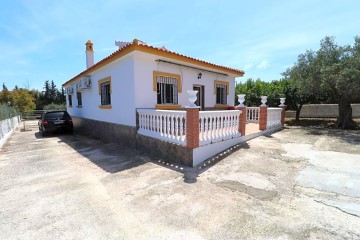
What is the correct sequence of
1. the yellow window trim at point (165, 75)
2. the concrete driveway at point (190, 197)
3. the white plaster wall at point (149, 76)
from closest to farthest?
1. the concrete driveway at point (190, 197)
2. the white plaster wall at point (149, 76)
3. the yellow window trim at point (165, 75)

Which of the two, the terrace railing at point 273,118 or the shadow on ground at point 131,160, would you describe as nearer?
the shadow on ground at point 131,160

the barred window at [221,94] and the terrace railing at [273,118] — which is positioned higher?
the barred window at [221,94]

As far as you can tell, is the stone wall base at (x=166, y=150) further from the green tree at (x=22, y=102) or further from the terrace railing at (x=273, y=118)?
the green tree at (x=22, y=102)

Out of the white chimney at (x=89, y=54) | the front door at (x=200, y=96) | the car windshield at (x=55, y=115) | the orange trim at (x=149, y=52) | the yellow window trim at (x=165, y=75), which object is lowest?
the car windshield at (x=55, y=115)

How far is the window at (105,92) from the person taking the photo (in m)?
9.49

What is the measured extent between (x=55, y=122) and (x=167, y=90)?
8745 millimetres

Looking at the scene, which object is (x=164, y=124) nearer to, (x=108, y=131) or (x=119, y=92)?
(x=119, y=92)

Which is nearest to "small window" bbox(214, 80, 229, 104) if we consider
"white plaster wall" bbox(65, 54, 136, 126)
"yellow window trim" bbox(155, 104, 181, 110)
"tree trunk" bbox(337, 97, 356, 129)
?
"yellow window trim" bbox(155, 104, 181, 110)

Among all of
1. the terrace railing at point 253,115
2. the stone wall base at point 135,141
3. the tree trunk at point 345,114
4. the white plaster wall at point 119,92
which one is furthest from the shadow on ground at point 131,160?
the tree trunk at point 345,114

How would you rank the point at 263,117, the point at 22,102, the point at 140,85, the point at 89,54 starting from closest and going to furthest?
the point at 140,85, the point at 263,117, the point at 89,54, the point at 22,102

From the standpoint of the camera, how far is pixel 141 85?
746 cm

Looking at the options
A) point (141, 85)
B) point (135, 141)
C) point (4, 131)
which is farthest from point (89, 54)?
point (135, 141)

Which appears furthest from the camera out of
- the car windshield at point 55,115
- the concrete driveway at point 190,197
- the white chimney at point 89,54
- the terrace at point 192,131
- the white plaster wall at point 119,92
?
the white chimney at point 89,54

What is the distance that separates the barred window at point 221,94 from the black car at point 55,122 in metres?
10.1
